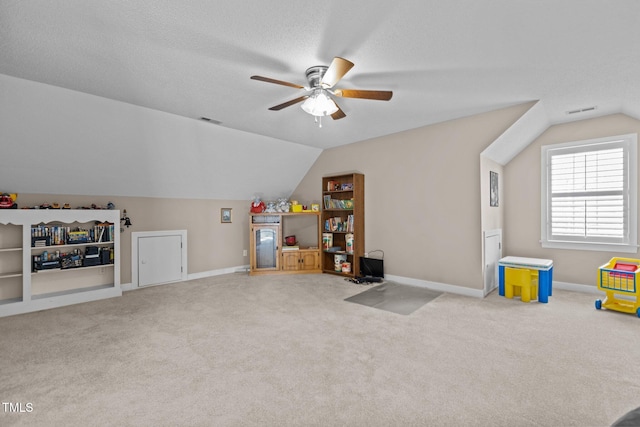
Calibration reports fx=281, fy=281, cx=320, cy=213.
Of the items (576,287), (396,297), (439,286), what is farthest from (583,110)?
(396,297)

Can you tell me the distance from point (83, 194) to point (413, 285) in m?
5.31

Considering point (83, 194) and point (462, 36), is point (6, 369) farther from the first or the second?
point (462, 36)

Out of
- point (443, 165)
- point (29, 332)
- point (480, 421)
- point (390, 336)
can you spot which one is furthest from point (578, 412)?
point (29, 332)

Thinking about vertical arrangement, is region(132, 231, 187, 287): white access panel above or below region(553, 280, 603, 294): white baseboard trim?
above

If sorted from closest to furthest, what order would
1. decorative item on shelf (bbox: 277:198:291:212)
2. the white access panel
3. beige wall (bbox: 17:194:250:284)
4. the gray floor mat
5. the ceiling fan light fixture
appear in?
the ceiling fan light fixture → the gray floor mat → beige wall (bbox: 17:194:250:284) → the white access panel → decorative item on shelf (bbox: 277:198:291:212)

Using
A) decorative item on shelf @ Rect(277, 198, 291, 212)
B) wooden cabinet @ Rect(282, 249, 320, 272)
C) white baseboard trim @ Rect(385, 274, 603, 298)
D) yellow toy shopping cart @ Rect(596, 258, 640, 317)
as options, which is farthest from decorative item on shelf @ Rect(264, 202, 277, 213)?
yellow toy shopping cart @ Rect(596, 258, 640, 317)

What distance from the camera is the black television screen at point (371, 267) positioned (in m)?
4.95

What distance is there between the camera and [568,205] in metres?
4.20

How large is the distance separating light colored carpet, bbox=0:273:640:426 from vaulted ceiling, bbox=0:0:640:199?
8.32 ft

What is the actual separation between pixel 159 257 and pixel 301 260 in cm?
254

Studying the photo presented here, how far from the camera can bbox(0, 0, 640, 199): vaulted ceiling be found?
6.05 ft

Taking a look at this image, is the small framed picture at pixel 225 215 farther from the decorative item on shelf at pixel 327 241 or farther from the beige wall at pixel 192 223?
the decorative item on shelf at pixel 327 241

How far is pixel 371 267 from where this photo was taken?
5043 mm

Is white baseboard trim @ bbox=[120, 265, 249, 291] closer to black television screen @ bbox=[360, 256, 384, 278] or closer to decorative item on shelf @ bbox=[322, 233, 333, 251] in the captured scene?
decorative item on shelf @ bbox=[322, 233, 333, 251]
